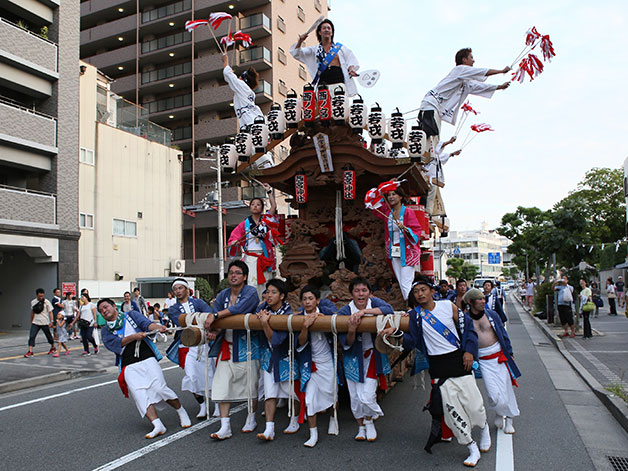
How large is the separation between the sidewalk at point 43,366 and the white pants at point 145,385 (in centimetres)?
462

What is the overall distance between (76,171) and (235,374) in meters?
18.4

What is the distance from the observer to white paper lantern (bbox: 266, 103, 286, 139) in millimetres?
7039

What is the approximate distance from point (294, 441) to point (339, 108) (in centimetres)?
422

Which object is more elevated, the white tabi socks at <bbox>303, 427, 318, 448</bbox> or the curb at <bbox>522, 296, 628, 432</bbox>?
the white tabi socks at <bbox>303, 427, 318, 448</bbox>

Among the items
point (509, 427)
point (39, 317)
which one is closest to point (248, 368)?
point (509, 427)

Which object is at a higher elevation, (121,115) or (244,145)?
(121,115)

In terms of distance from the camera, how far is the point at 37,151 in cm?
1897

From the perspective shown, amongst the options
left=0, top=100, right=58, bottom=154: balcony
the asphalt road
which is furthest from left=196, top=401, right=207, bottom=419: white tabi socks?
left=0, top=100, right=58, bottom=154: balcony

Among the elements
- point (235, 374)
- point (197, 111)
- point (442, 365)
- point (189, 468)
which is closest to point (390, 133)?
point (442, 365)

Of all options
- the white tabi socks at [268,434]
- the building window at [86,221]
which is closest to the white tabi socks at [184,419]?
the white tabi socks at [268,434]

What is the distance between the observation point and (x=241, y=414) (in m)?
6.19

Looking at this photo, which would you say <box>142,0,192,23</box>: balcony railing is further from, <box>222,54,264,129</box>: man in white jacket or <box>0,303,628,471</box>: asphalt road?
<box>0,303,628,471</box>: asphalt road

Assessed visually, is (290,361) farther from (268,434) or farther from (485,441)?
(485,441)

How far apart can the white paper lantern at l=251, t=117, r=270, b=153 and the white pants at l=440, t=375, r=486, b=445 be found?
427cm
